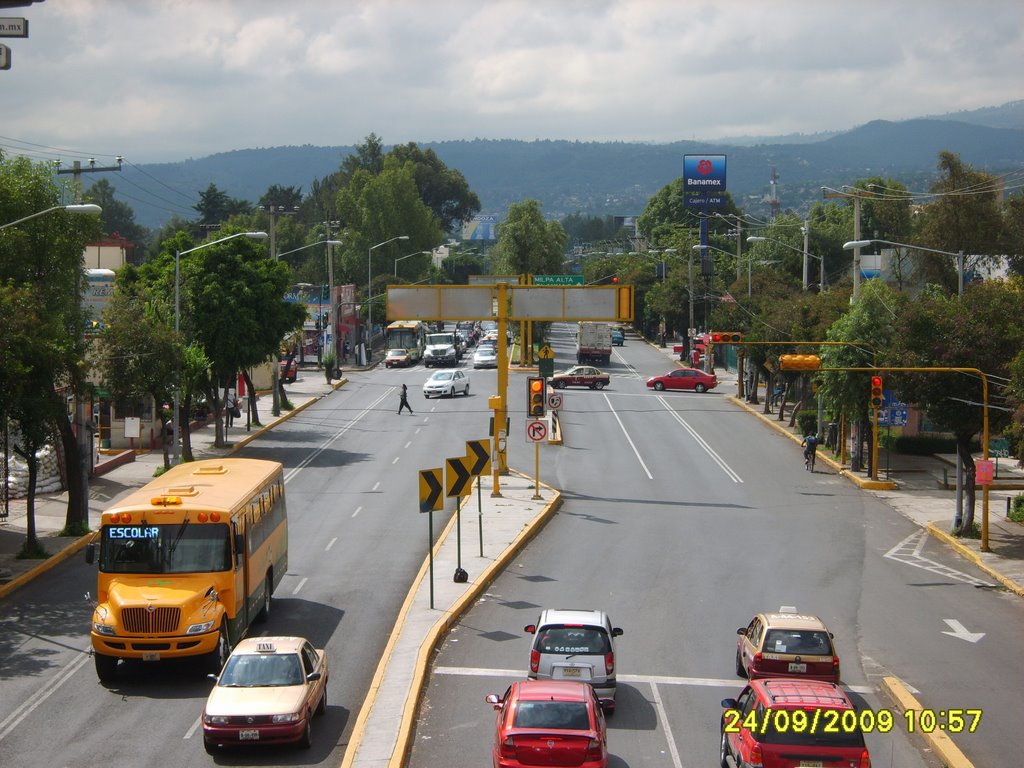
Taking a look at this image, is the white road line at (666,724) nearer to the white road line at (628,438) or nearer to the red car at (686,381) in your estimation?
the white road line at (628,438)

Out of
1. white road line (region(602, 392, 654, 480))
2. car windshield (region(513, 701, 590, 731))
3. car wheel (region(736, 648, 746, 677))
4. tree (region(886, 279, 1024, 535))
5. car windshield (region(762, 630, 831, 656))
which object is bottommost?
white road line (region(602, 392, 654, 480))

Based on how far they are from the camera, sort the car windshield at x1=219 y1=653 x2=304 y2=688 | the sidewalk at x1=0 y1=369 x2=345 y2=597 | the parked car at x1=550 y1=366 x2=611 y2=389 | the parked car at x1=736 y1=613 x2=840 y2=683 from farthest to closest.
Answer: the parked car at x1=550 y1=366 x2=611 y2=389 → the sidewalk at x1=0 y1=369 x2=345 y2=597 → the parked car at x1=736 y1=613 x2=840 y2=683 → the car windshield at x1=219 y1=653 x2=304 y2=688

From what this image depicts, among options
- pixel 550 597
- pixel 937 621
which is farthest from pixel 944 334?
pixel 550 597

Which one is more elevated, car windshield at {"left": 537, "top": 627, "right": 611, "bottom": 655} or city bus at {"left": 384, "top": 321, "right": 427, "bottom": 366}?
car windshield at {"left": 537, "top": 627, "right": 611, "bottom": 655}

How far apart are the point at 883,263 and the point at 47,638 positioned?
244 feet

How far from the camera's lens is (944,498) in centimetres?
4412

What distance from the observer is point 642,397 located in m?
70.1

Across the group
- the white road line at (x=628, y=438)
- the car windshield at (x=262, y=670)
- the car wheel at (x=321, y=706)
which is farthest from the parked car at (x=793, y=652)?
the white road line at (x=628, y=438)

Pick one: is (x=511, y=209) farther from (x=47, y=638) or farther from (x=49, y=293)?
(x=47, y=638)

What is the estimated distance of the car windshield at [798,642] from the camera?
20.0 m

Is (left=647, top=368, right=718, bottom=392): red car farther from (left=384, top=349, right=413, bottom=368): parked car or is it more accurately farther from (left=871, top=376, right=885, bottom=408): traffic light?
(left=871, top=376, right=885, bottom=408): traffic light

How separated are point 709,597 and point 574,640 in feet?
30.6

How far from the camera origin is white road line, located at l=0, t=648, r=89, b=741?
61.2 ft

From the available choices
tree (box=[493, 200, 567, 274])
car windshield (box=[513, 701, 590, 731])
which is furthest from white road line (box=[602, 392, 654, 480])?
tree (box=[493, 200, 567, 274])
